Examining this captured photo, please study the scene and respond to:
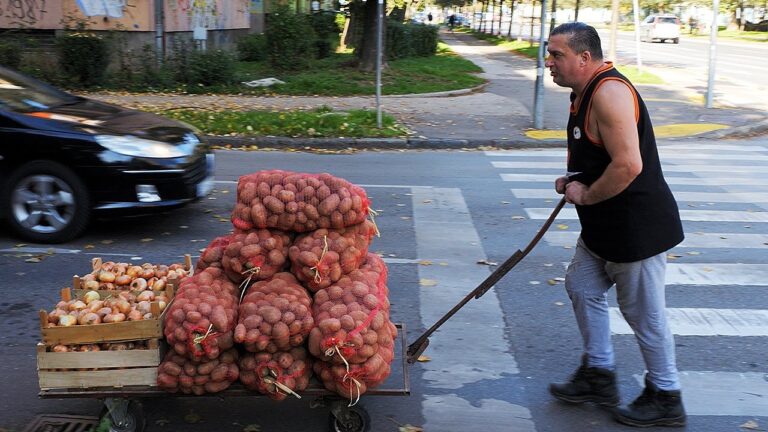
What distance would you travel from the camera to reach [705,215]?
8.80m

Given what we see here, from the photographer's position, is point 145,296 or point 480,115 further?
point 480,115

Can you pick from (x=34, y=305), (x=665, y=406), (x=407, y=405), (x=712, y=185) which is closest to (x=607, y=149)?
(x=665, y=406)

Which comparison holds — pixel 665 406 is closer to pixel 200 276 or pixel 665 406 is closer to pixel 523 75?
pixel 200 276

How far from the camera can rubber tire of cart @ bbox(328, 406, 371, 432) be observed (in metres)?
3.92

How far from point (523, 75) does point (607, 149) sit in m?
23.5

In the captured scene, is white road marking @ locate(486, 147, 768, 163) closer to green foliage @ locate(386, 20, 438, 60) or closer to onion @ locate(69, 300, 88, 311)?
onion @ locate(69, 300, 88, 311)

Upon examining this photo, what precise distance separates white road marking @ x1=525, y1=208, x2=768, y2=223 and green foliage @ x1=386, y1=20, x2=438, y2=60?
69.3 ft

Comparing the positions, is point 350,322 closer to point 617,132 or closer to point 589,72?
point 617,132

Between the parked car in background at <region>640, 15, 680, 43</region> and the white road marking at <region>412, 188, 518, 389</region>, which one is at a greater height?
the parked car in background at <region>640, 15, 680, 43</region>

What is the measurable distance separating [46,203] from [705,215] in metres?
6.69

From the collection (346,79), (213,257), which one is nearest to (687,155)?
(346,79)

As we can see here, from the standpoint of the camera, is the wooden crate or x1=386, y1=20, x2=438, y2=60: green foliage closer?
the wooden crate

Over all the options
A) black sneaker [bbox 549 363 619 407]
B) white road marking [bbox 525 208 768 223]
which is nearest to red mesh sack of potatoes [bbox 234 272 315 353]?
black sneaker [bbox 549 363 619 407]

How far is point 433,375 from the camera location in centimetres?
476
